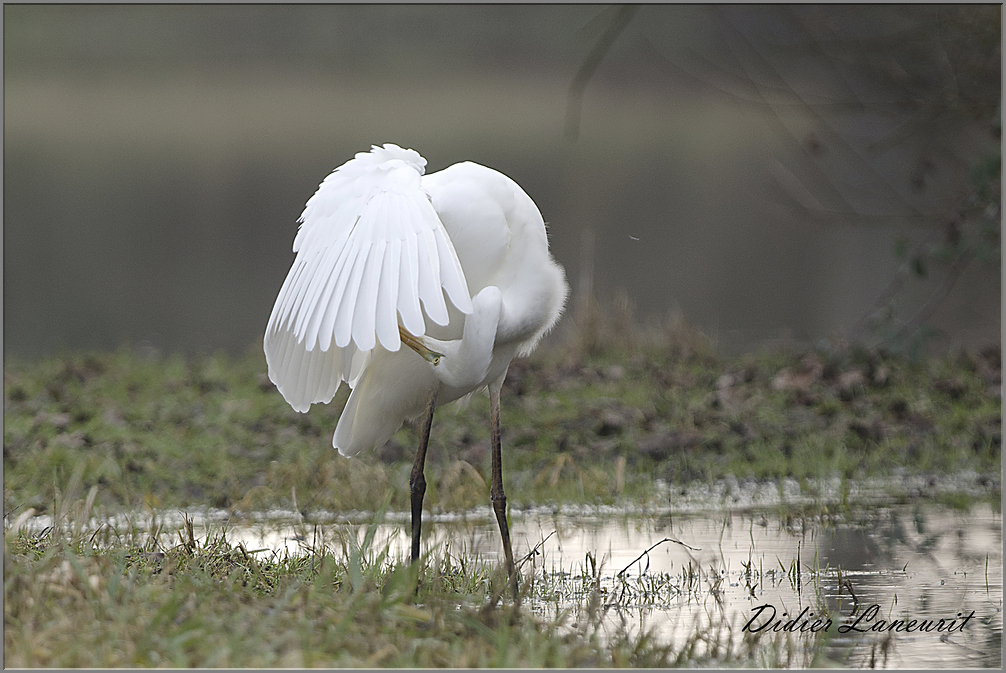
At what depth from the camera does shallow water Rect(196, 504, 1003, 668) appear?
3.42 m

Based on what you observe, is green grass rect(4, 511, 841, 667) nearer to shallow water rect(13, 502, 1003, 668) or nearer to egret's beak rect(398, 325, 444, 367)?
shallow water rect(13, 502, 1003, 668)

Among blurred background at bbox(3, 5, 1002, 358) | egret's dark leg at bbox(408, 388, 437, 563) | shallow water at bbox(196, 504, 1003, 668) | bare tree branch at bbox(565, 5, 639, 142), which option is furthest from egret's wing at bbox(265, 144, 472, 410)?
blurred background at bbox(3, 5, 1002, 358)

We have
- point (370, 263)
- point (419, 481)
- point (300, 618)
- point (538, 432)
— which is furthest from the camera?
point (538, 432)

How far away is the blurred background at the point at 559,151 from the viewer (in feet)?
26.8

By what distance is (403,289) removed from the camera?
10.8 ft

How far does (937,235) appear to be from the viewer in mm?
7629

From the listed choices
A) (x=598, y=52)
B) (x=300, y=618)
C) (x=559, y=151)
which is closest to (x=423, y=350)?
(x=300, y=618)

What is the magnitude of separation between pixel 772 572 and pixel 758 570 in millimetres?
49

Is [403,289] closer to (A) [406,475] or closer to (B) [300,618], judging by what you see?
(B) [300,618]

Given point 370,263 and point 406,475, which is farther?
point 406,475

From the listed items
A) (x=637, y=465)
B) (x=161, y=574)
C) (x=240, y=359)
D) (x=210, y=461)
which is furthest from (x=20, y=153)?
(x=161, y=574)

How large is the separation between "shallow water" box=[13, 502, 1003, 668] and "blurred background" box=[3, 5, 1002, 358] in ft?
8.05

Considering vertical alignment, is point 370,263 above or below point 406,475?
above

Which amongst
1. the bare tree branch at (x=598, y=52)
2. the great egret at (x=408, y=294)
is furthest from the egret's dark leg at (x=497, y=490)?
the bare tree branch at (x=598, y=52)
